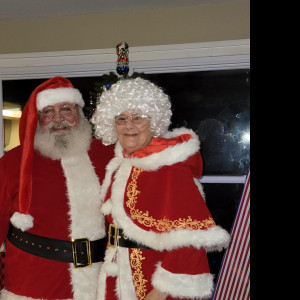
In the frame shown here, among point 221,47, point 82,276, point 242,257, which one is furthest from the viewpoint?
point 221,47

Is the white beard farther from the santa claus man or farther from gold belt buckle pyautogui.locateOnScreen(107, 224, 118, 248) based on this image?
gold belt buckle pyautogui.locateOnScreen(107, 224, 118, 248)

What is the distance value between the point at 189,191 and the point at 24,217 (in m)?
1.01

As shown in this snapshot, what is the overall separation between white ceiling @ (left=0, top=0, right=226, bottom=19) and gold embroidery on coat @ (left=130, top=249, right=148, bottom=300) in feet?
7.51

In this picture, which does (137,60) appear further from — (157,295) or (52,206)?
(157,295)

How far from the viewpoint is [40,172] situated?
6.99 feet

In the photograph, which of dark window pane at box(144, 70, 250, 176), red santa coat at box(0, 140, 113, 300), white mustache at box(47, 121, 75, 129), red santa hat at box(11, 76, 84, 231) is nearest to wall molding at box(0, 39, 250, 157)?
dark window pane at box(144, 70, 250, 176)

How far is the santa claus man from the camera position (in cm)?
200

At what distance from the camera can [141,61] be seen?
131 inches

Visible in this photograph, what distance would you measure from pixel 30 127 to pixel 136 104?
0.73 m

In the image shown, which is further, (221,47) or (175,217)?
(221,47)

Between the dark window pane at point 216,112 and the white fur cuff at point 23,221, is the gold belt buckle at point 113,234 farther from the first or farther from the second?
the dark window pane at point 216,112
